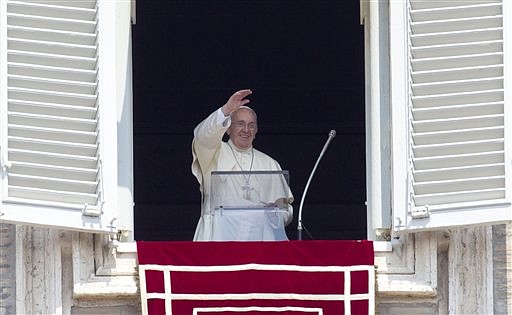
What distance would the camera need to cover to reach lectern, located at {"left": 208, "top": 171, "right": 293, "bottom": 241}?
14.4 metres

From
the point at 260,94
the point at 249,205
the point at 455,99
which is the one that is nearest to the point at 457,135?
the point at 455,99

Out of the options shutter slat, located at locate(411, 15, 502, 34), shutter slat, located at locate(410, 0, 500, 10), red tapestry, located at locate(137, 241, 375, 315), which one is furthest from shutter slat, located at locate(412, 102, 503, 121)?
red tapestry, located at locate(137, 241, 375, 315)

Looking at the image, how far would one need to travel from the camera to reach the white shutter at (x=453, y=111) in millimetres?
13703

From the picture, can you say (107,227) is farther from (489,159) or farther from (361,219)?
(361,219)

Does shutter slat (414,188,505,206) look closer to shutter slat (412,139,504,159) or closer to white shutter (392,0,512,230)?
white shutter (392,0,512,230)

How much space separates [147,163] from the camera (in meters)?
18.5

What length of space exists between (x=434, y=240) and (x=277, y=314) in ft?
2.49

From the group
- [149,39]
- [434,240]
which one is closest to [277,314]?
[434,240]

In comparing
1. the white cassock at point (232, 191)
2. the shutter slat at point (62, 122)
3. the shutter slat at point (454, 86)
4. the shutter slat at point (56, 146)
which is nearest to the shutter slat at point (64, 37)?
the shutter slat at point (62, 122)

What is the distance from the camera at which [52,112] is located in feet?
45.2

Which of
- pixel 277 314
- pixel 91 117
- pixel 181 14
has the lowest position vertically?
pixel 277 314

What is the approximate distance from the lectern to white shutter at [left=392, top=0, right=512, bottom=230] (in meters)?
0.96

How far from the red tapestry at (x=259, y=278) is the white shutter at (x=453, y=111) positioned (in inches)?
12.5

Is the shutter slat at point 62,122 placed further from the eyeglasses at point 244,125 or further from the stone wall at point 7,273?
the eyeglasses at point 244,125
